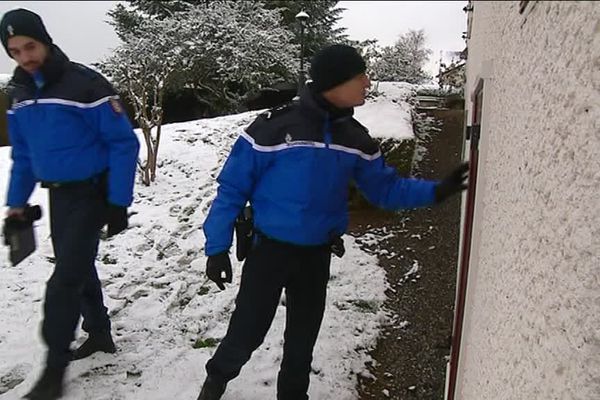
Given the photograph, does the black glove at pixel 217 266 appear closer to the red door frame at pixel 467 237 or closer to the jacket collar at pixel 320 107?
the jacket collar at pixel 320 107

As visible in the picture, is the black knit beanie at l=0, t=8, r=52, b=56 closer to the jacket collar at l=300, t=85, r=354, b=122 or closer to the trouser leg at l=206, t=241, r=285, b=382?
the jacket collar at l=300, t=85, r=354, b=122

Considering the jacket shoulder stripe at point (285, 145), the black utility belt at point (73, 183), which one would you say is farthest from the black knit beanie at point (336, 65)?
the black utility belt at point (73, 183)

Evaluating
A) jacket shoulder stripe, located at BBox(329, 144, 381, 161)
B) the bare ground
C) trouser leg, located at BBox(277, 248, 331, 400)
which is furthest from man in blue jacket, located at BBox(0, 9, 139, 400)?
the bare ground

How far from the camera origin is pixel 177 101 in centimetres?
1614

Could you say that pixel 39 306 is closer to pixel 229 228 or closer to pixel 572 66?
pixel 229 228

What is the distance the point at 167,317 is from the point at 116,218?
142 centimetres

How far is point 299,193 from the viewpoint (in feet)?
6.80

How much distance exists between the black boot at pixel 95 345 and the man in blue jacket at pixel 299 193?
101cm

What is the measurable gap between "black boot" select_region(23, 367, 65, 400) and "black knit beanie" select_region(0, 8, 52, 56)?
4.64 ft

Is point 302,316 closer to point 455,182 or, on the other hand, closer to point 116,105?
point 455,182

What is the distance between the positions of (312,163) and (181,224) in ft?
12.4

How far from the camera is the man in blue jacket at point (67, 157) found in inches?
91.2

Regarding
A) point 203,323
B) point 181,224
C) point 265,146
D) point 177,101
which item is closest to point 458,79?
point 177,101

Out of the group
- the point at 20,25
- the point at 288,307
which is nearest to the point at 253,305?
the point at 288,307
